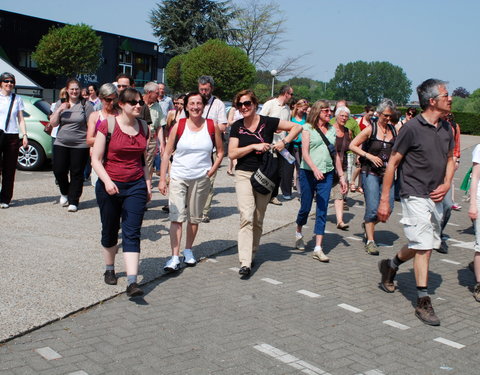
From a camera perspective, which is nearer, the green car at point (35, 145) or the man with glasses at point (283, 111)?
the man with glasses at point (283, 111)

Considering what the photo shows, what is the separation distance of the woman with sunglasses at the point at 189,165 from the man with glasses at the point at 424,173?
78.7 inches

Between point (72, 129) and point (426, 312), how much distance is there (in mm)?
5896

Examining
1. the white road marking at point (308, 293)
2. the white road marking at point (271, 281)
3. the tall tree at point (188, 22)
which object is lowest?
the white road marking at point (308, 293)

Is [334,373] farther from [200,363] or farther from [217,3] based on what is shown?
[217,3]

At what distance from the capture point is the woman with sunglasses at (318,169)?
7.20 metres

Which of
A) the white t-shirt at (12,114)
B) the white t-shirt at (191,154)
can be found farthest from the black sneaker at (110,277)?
the white t-shirt at (12,114)

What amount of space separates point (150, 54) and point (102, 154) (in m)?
56.3

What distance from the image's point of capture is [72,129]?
30.0 ft

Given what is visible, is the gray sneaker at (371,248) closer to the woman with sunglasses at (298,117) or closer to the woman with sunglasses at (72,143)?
the woman with sunglasses at (298,117)

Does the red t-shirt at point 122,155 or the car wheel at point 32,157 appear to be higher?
the red t-shirt at point 122,155

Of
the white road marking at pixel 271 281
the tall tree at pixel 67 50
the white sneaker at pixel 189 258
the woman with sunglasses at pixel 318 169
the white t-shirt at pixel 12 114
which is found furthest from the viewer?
the tall tree at pixel 67 50

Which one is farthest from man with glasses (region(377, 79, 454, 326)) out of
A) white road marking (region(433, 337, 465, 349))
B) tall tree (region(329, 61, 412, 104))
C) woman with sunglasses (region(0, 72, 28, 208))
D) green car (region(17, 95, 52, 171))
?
tall tree (region(329, 61, 412, 104))

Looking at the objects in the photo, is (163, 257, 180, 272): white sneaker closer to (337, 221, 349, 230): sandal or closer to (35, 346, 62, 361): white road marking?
(35, 346, 62, 361): white road marking

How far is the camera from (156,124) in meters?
9.30
